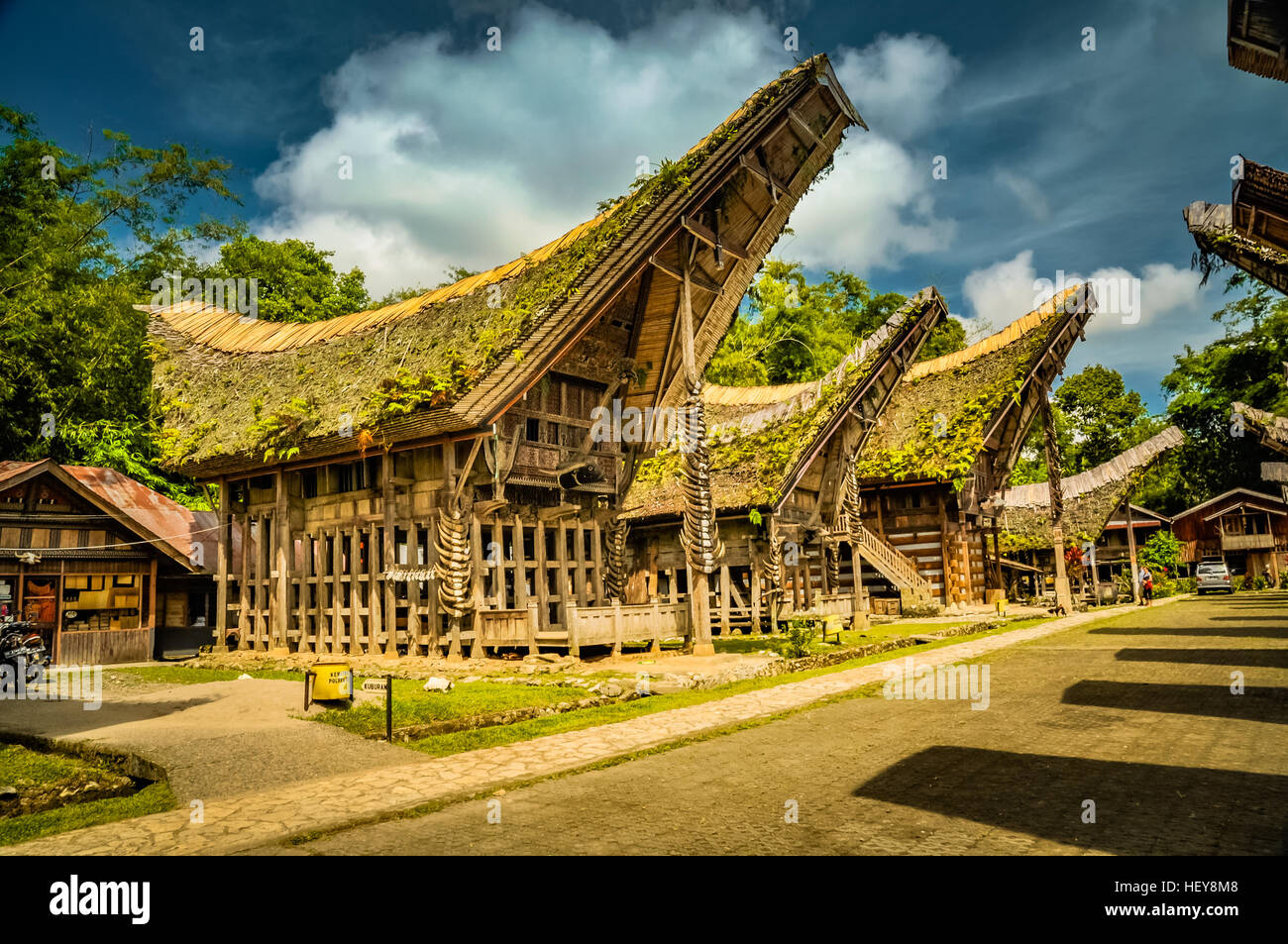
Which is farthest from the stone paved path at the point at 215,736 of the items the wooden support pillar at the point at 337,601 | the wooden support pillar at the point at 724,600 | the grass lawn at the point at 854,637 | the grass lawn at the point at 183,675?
the wooden support pillar at the point at 724,600

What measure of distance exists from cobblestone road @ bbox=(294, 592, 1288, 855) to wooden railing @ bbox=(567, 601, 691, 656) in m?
5.85

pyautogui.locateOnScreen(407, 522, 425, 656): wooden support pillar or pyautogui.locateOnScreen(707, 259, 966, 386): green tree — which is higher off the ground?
pyautogui.locateOnScreen(707, 259, 966, 386): green tree

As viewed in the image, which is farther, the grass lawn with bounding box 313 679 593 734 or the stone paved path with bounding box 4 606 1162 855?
the grass lawn with bounding box 313 679 593 734

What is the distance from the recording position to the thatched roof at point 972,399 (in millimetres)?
31234

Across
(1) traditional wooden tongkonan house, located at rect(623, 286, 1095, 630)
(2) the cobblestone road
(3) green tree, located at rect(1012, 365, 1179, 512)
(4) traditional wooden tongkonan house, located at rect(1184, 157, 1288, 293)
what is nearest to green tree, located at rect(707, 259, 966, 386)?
(1) traditional wooden tongkonan house, located at rect(623, 286, 1095, 630)

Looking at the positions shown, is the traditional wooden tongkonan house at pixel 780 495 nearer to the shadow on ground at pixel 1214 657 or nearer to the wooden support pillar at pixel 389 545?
the wooden support pillar at pixel 389 545

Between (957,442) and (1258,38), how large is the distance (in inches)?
886

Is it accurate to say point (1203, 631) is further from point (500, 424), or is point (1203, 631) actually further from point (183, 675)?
point (183, 675)

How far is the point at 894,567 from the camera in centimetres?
3053

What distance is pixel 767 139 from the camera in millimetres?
18188

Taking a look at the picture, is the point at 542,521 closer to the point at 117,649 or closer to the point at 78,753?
the point at 78,753

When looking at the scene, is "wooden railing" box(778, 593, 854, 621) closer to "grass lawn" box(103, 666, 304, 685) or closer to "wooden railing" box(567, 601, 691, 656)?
"wooden railing" box(567, 601, 691, 656)

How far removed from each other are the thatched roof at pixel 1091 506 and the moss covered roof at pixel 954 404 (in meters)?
8.32

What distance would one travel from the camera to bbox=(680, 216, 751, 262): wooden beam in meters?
17.3
